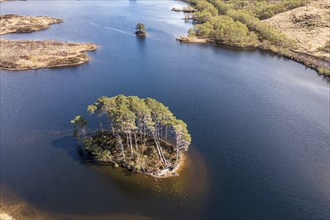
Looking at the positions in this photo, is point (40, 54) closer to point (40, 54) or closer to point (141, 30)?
point (40, 54)

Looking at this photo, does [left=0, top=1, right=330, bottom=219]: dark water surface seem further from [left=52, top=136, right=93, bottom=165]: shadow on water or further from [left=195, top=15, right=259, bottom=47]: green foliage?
[left=195, top=15, right=259, bottom=47]: green foliage

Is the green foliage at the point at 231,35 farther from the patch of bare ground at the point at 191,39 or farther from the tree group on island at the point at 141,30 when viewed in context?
the tree group on island at the point at 141,30

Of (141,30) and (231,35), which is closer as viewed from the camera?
(231,35)

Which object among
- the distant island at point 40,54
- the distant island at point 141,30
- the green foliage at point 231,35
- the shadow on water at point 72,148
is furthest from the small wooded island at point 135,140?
the green foliage at point 231,35

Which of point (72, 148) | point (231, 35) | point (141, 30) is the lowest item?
point (72, 148)

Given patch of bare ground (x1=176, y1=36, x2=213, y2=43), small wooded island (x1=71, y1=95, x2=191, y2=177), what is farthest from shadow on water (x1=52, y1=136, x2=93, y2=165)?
patch of bare ground (x1=176, y1=36, x2=213, y2=43)

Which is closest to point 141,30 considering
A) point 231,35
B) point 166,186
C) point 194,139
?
point 231,35
